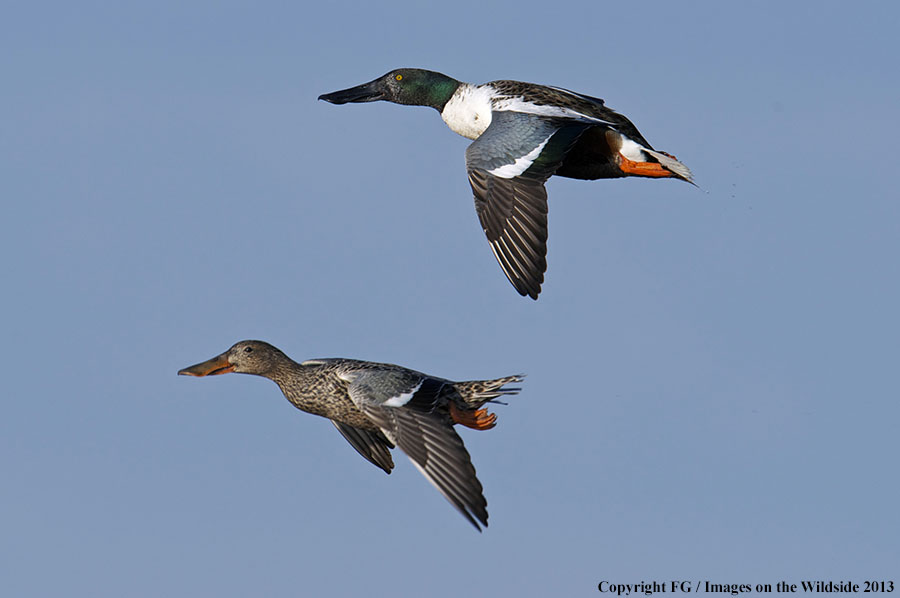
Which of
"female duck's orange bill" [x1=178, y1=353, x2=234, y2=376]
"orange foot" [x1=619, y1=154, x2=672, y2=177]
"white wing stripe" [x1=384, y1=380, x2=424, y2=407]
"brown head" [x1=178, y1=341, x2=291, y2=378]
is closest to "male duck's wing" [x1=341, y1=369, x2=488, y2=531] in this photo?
"white wing stripe" [x1=384, y1=380, x2=424, y2=407]

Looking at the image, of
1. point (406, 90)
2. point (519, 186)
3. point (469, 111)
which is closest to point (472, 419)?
point (519, 186)

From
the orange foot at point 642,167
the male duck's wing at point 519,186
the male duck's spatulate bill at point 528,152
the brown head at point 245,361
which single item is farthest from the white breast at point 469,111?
the brown head at point 245,361

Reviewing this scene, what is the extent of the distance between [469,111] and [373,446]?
161 inches

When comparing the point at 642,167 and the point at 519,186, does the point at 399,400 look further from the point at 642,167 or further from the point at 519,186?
the point at 642,167

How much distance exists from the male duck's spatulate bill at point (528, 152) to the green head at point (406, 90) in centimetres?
2

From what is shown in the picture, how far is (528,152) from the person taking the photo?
1702 centimetres

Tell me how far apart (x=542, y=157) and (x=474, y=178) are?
28.4 inches

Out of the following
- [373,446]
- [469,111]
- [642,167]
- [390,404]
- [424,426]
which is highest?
[469,111]

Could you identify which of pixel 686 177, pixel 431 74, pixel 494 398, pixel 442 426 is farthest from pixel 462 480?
pixel 431 74

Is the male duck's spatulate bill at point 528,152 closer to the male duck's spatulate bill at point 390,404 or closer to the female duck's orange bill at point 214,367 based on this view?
the male duck's spatulate bill at point 390,404

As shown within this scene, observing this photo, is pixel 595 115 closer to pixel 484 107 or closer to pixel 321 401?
pixel 484 107

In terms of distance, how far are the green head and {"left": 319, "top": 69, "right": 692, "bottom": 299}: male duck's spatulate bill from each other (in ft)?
0.08

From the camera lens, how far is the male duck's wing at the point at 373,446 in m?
17.4

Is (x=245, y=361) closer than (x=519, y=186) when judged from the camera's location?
No
